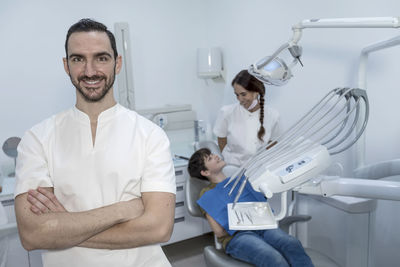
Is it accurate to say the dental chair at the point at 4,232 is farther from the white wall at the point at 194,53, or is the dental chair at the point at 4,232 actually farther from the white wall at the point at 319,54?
the white wall at the point at 319,54

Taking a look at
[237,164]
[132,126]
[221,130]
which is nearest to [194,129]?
[221,130]

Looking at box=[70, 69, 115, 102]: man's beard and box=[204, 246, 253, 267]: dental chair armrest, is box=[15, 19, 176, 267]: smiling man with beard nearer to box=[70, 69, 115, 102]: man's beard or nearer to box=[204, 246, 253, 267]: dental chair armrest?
box=[70, 69, 115, 102]: man's beard

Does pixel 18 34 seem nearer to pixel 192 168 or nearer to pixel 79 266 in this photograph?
pixel 192 168

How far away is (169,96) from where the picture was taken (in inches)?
117

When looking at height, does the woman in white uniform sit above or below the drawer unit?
above

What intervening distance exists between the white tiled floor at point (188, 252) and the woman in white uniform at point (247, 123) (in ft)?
2.57

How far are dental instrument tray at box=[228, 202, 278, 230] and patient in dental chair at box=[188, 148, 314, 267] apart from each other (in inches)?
16.9

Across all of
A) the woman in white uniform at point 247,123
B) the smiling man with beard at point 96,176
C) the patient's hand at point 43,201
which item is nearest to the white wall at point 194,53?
the woman in white uniform at point 247,123

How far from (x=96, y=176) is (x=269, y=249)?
33.6 inches

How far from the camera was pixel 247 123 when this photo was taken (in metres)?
2.21

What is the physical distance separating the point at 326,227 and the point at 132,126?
1.33 meters

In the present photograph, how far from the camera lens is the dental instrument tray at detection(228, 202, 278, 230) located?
992 mm

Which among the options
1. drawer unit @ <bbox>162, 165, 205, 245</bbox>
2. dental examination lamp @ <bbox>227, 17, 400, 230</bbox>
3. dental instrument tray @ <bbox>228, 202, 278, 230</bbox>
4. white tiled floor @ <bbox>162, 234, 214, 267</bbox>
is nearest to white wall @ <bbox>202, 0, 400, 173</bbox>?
dental examination lamp @ <bbox>227, 17, 400, 230</bbox>

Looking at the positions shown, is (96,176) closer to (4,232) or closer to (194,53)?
(4,232)
